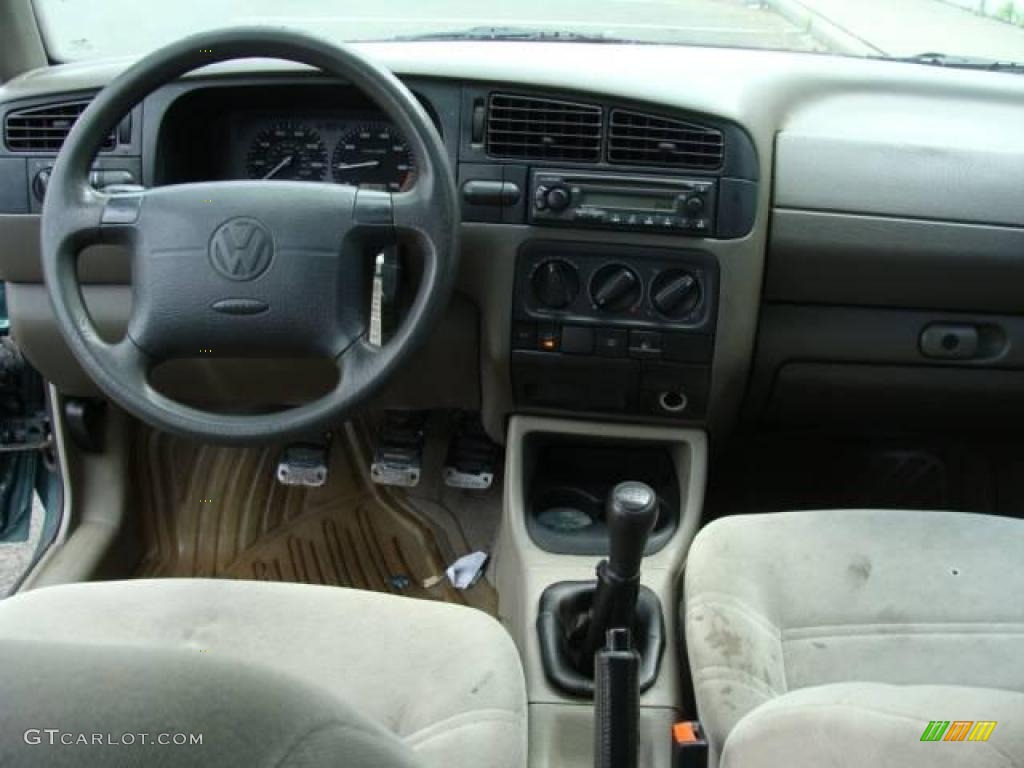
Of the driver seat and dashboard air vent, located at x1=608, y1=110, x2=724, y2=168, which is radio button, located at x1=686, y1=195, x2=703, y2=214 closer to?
dashboard air vent, located at x1=608, y1=110, x2=724, y2=168

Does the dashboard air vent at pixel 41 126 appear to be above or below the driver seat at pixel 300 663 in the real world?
above

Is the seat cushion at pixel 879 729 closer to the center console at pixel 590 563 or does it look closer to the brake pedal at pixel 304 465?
the center console at pixel 590 563

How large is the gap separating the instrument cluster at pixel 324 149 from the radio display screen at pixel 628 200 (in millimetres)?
293

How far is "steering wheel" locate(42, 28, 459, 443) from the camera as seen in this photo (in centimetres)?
142

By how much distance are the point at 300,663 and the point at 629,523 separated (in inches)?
17.4

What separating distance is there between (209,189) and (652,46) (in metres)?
0.88

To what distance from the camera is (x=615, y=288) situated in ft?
5.70

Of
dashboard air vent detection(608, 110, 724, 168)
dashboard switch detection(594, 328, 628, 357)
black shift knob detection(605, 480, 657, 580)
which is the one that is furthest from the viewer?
dashboard switch detection(594, 328, 628, 357)

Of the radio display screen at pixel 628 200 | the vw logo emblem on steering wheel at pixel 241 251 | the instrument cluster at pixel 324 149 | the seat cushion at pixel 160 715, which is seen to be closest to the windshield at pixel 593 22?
the instrument cluster at pixel 324 149

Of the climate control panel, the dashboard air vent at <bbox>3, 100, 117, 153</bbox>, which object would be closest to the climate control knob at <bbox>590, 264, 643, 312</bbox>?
the climate control panel

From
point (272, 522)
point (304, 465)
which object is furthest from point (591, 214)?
point (272, 522)

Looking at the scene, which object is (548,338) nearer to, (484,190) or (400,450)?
(484,190)

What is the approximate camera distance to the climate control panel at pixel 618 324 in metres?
1.73

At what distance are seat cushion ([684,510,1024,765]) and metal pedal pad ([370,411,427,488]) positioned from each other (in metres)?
0.80
